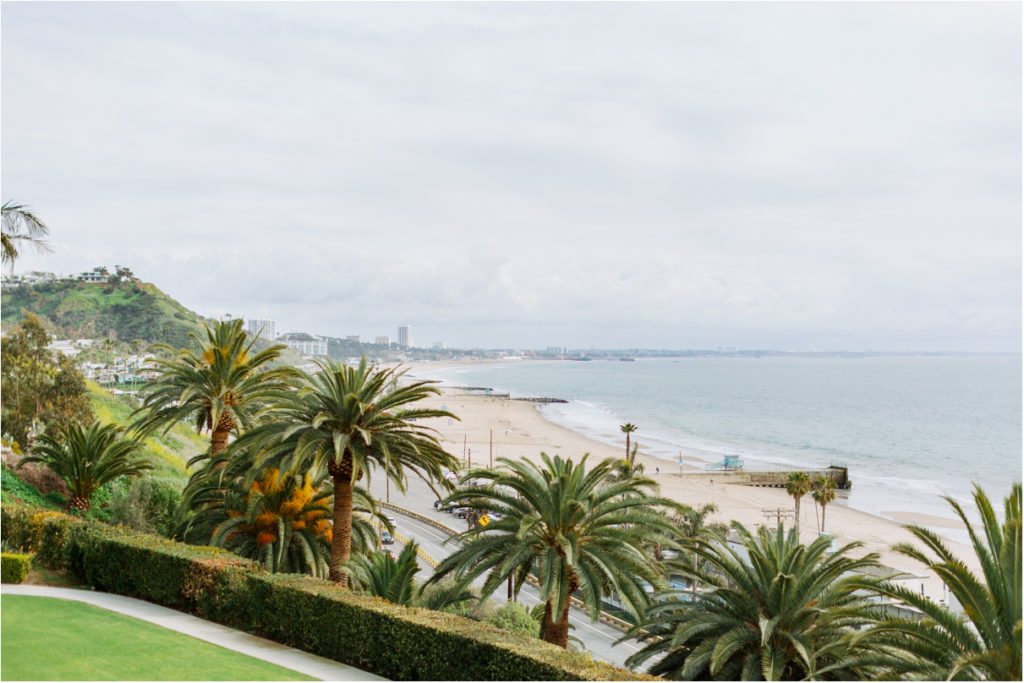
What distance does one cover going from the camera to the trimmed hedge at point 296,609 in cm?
1223

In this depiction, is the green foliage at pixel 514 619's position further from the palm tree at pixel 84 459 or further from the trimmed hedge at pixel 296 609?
the palm tree at pixel 84 459

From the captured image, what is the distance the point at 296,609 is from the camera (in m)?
14.7

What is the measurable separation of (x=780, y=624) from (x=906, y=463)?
272ft

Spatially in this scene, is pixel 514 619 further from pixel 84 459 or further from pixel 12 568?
pixel 84 459

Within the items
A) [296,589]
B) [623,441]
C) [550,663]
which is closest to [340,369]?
[296,589]

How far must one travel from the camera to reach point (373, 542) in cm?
2228

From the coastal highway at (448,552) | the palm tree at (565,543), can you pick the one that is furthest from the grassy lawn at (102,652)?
the coastal highway at (448,552)

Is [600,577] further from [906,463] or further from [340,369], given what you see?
[906,463]

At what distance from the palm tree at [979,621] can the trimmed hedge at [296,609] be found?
12.5 feet

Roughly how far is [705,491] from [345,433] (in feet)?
183

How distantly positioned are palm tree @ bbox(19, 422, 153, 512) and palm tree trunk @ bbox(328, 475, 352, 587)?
31.6ft

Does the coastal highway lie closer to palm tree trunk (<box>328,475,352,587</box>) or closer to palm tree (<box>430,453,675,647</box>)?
palm tree (<box>430,453,675,647</box>)

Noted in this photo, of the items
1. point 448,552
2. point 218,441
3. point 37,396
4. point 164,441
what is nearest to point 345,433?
point 218,441

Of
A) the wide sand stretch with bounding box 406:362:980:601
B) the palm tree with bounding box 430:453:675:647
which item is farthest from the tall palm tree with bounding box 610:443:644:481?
the palm tree with bounding box 430:453:675:647
